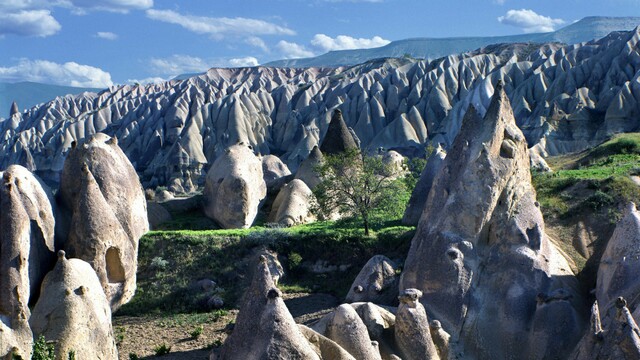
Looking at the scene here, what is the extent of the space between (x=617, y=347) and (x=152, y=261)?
1387 centimetres

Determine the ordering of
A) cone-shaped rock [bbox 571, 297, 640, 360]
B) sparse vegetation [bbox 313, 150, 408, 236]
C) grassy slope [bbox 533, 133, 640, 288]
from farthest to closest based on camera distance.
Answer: sparse vegetation [bbox 313, 150, 408, 236]
grassy slope [bbox 533, 133, 640, 288]
cone-shaped rock [bbox 571, 297, 640, 360]

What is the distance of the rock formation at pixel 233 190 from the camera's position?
25000 mm

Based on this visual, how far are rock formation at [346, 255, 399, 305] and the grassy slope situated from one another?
4.08m

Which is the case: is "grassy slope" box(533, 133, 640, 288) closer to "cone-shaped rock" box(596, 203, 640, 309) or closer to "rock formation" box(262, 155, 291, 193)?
"cone-shaped rock" box(596, 203, 640, 309)

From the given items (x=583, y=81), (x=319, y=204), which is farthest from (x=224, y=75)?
(x=319, y=204)

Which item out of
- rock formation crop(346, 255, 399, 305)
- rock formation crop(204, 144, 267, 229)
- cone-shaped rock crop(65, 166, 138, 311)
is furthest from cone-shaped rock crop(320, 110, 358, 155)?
rock formation crop(346, 255, 399, 305)

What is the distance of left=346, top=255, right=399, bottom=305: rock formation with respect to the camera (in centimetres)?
1753

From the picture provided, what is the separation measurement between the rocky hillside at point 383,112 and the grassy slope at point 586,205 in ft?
82.8

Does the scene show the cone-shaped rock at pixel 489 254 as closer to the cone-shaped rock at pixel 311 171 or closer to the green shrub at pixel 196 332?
the green shrub at pixel 196 332

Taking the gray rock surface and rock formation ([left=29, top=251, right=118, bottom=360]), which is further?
the gray rock surface

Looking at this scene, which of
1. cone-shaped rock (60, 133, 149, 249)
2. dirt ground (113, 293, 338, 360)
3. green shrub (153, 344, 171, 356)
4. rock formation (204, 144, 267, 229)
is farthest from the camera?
rock formation (204, 144, 267, 229)

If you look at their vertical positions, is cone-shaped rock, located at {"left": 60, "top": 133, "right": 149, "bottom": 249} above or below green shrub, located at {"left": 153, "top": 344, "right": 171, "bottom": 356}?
above

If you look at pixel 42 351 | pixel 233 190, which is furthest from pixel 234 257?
pixel 42 351

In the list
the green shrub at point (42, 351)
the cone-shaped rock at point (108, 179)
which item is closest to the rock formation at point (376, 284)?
the cone-shaped rock at point (108, 179)
